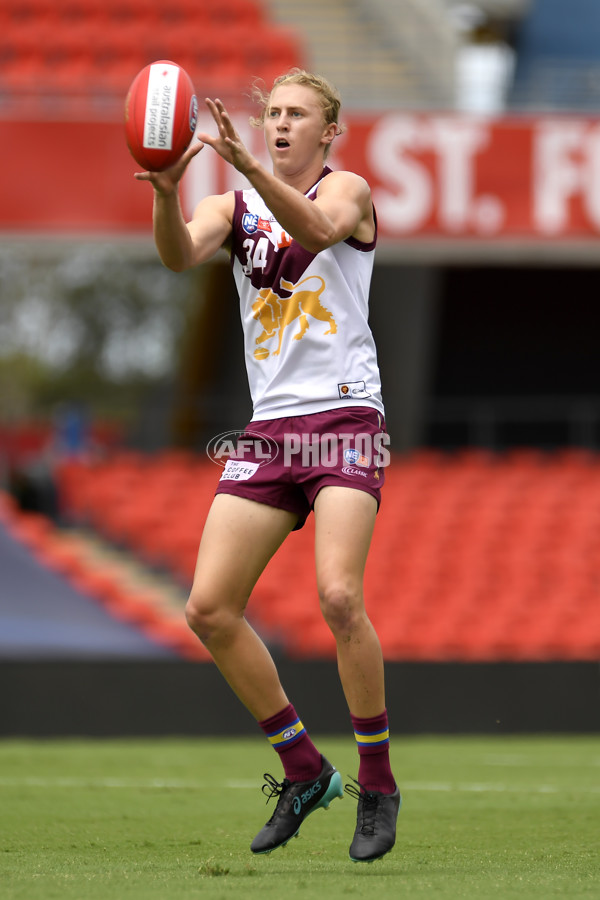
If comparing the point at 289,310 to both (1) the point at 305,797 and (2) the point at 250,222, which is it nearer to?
(2) the point at 250,222

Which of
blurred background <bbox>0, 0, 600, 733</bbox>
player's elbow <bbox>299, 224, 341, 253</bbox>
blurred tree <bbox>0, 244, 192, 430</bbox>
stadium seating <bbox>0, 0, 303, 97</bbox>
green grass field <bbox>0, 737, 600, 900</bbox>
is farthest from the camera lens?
blurred tree <bbox>0, 244, 192, 430</bbox>

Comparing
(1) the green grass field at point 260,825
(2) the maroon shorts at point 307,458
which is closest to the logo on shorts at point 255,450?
(2) the maroon shorts at point 307,458

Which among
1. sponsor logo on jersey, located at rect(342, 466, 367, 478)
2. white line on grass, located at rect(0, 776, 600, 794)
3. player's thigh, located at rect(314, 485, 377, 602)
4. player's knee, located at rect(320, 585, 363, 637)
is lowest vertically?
white line on grass, located at rect(0, 776, 600, 794)

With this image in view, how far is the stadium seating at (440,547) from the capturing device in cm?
1045

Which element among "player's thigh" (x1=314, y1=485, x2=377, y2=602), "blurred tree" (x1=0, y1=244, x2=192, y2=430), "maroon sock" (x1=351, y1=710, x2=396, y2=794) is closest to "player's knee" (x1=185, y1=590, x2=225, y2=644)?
"player's thigh" (x1=314, y1=485, x2=377, y2=602)

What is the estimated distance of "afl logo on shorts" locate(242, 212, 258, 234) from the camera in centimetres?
380

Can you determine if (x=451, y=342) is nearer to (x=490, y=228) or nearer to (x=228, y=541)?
(x=490, y=228)

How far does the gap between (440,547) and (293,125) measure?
8.63 metres

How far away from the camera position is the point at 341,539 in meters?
3.56

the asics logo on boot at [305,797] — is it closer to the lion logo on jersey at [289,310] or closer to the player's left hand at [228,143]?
the lion logo on jersey at [289,310]

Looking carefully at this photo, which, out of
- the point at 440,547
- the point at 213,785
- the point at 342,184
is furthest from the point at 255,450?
the point at 440,547

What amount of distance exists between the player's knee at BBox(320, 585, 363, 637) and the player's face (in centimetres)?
121

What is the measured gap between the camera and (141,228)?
11.7m

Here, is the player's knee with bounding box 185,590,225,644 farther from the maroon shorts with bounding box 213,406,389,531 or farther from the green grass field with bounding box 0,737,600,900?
the green grass field with bounding box 0,737,600,900
